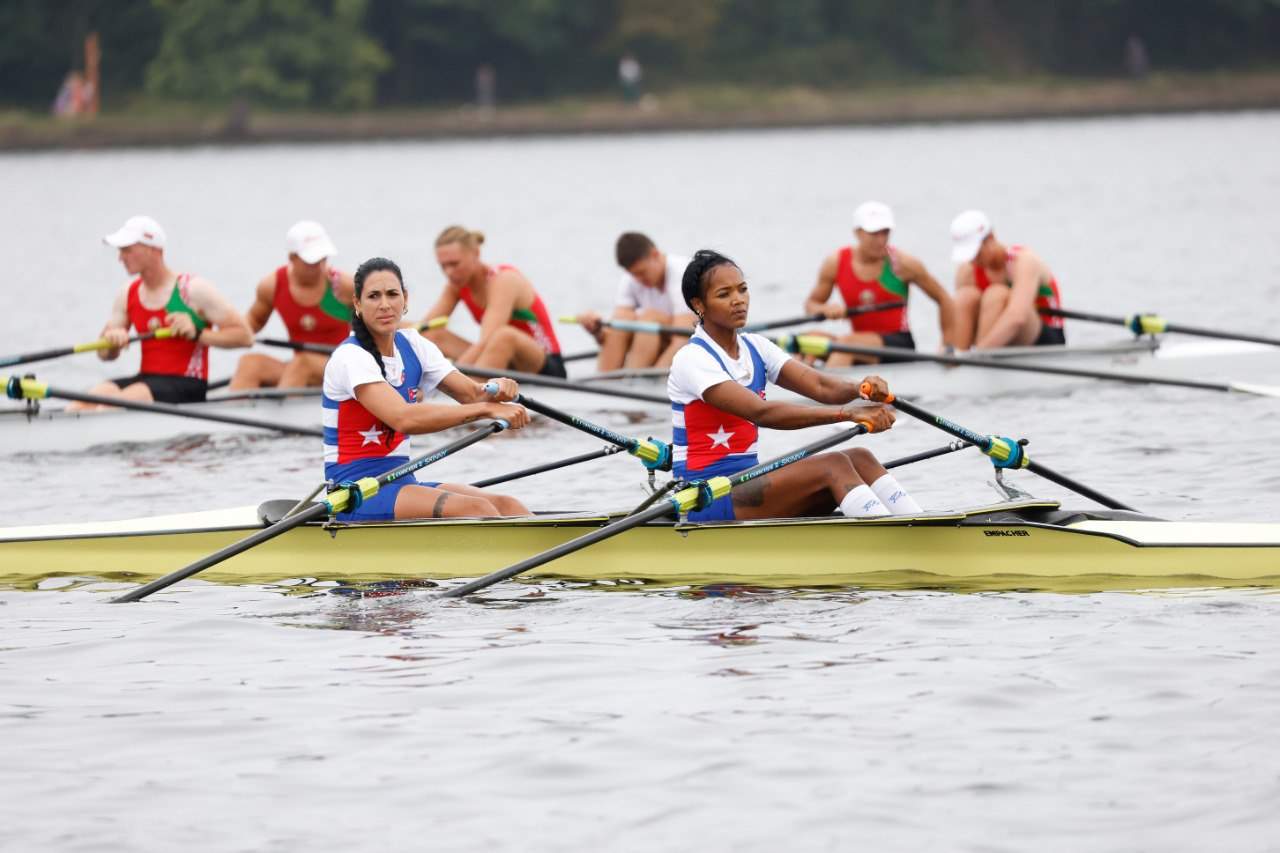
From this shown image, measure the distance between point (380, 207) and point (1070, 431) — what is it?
35697 millimetres

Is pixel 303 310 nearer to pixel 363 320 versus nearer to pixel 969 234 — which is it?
pixel 969 234

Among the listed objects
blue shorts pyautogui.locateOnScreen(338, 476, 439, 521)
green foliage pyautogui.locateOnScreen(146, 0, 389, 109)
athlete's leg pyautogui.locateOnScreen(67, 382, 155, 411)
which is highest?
green foliage pyautogui.locateOnScreen(146, 0, 389, 109)

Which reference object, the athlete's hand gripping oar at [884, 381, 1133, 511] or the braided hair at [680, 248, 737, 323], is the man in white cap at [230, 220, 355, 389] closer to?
the braided hair at [680, 248, 737, 323]

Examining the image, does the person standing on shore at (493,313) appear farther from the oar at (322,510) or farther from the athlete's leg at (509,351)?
the oar at (322,510)

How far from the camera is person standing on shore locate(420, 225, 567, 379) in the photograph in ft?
50.4

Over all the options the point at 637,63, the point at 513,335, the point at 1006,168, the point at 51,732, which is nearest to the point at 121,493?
the point at 513,335

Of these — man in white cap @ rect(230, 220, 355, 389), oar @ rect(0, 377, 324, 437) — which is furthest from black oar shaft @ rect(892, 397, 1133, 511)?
man in white cap @ rect(230, 220, 355, 389)

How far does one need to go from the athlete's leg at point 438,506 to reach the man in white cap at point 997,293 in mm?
6760

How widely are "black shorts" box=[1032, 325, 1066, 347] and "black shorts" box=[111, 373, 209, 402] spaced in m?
6.38

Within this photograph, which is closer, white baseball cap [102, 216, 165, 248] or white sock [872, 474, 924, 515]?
white sock [872, 474, 924, 515]

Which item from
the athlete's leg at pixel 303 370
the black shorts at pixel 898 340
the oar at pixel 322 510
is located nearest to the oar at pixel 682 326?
the black shorts at pixel 898 340

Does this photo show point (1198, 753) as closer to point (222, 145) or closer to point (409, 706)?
point (409, 706)

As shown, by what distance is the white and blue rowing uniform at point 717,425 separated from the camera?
31.8 feet

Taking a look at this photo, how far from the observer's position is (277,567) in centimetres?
1039
